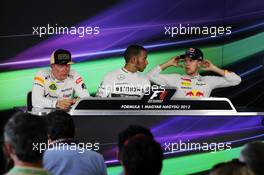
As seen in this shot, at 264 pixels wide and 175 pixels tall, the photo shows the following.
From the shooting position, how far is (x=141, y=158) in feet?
6.69

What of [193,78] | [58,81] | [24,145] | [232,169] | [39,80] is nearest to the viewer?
[24,145]

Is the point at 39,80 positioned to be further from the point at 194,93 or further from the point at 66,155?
the point at 66,155

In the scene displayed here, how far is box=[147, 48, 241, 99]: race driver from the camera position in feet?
18.6

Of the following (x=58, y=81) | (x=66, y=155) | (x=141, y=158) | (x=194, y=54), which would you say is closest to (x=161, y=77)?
(x=194, y=54)

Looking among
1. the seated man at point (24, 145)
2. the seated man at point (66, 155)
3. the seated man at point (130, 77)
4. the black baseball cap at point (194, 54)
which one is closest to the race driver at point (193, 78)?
the black baseball cap at point (194, 54)

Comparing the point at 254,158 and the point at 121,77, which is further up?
the point at 121,77

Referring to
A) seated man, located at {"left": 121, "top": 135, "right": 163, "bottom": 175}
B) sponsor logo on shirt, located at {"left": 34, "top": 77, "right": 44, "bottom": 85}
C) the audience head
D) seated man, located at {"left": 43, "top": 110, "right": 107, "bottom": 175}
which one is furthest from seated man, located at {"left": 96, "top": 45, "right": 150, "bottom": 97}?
seated man, located at {"left": 121, "top": 135, "right": 163, "bottom": 175}

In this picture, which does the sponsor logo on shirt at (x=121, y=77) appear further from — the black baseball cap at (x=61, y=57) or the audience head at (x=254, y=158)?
the audience head at (x=254, y=158)

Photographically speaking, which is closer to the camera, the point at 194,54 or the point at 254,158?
the point at 254,158

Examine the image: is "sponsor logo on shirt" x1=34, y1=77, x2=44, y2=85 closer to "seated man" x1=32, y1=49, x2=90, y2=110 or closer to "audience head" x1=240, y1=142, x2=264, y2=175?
"seated man" x1=32, y1=49, x2=90, y2=110

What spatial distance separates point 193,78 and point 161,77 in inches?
13.7

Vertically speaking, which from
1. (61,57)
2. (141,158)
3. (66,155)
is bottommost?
(66,155)

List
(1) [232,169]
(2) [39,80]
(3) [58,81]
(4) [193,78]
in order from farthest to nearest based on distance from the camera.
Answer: (4) [193,78] → (3) [58,81] → (2) [39,80] → (1) [232,169]

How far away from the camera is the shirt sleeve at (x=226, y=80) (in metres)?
5.75
